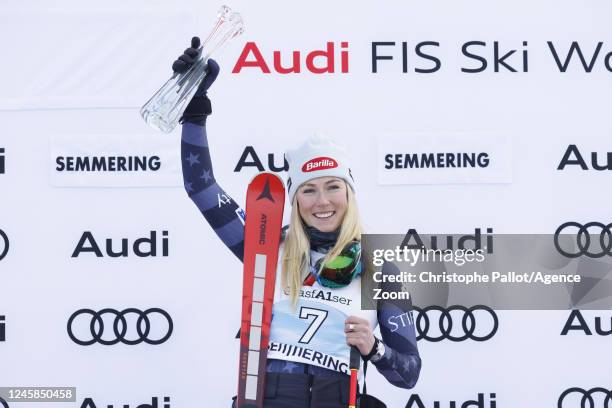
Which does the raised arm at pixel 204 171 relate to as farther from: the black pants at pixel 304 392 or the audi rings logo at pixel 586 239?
the audi rings logo at pixel 586 239

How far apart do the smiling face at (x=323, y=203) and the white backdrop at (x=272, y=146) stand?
96 cm

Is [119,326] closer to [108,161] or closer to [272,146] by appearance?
[108,161]

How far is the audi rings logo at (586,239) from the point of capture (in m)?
3.70

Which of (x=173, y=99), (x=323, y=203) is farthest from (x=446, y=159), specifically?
(x=173, y=99)

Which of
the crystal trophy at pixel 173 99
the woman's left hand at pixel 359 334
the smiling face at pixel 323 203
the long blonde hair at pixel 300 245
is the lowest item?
the woman's left hand at pixel 359 334

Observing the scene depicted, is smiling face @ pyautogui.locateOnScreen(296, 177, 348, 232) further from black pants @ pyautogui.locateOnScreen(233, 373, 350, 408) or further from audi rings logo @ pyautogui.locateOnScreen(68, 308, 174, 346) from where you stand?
audi rings logo @ pyautogui.locateOnScreen(68, 308, 174, 346)

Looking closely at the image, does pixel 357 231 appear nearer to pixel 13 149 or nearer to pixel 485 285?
pixel 485 285

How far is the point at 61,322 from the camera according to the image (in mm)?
3719

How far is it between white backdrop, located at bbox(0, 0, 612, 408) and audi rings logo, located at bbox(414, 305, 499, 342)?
0.05 meters

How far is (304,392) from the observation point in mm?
2611

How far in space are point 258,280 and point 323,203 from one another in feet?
0.96

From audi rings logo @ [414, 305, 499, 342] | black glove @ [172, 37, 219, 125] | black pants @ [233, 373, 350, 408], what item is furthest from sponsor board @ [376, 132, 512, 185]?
black pants @ [233, 373, 350, 408]

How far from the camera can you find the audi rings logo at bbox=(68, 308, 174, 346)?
146 inches

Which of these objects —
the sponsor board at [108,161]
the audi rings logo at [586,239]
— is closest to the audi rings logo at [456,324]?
the audi rings logo at [586,239]
